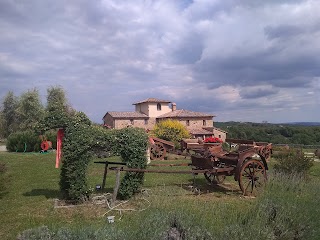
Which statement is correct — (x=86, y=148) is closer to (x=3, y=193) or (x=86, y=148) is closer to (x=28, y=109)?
(x=3, y=193)

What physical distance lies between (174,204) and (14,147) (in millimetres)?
26455

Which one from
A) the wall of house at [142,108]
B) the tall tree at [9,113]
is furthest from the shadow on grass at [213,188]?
the tall tree at [9,113]

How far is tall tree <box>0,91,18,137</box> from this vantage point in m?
46.7

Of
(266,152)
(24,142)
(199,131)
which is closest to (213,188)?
(266,152)

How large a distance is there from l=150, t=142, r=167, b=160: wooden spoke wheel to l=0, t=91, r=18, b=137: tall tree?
3345 cm

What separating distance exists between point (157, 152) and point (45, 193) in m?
11.3

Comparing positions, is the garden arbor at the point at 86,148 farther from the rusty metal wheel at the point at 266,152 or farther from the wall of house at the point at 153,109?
the wall of house at the point at 153,109

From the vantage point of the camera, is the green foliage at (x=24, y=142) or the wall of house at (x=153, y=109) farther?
the wall of house at (x=153, y=109)

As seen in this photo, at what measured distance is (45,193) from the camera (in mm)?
9648

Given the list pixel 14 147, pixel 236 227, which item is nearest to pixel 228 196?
pixel 236 227

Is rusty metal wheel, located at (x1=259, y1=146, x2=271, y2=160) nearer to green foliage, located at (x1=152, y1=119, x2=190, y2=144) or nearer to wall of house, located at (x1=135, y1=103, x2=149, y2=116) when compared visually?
green foliage, located at (x1=152, y1=119, x2=190, y2=144)

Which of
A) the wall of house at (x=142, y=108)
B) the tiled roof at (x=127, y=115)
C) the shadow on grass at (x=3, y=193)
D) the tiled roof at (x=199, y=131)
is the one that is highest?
the wall of house at (x=142, y=108)

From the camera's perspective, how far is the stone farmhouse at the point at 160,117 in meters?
47.9

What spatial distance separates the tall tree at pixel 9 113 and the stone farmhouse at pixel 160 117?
46.9ft
